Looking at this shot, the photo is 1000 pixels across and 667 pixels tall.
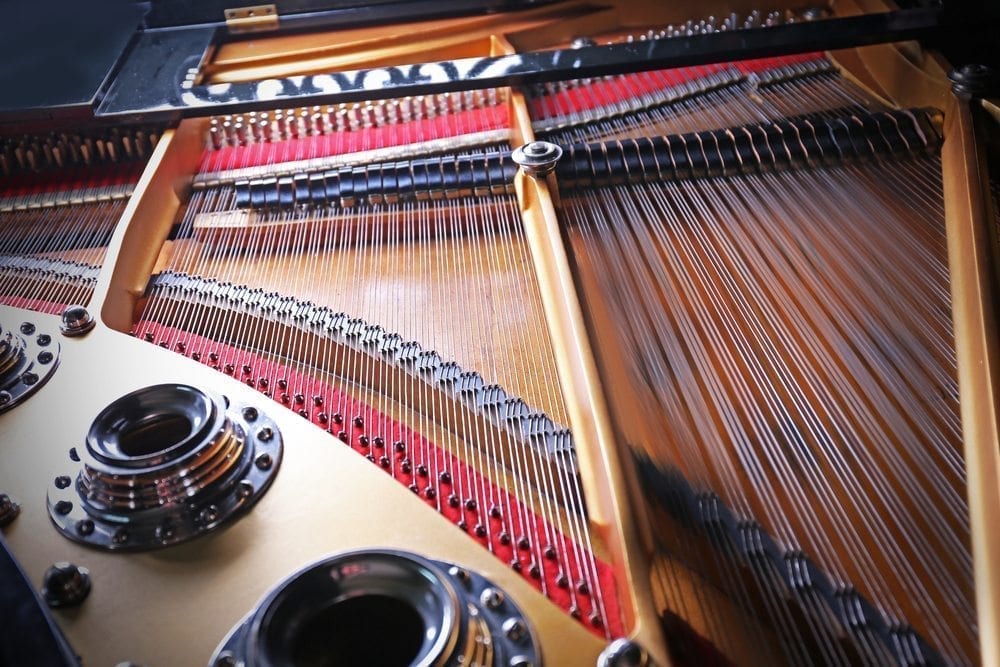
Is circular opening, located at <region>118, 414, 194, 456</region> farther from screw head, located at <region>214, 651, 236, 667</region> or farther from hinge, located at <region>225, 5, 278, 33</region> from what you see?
hinge, located at <region>225, 5, 278, 33</region>

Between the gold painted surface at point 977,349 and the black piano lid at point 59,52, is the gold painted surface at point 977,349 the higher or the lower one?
the lower one

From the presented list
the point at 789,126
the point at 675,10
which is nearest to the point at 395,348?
the point at 789,126

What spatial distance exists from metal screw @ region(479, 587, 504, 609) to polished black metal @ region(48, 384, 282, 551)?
0.54 meters

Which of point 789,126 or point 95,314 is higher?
point 789,126

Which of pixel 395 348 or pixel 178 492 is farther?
pixel 395 348

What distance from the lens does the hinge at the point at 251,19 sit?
12.1 ft

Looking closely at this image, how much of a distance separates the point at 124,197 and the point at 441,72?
1.21m

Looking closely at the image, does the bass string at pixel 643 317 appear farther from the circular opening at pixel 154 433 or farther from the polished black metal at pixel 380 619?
the circular opening at pixel 154 433

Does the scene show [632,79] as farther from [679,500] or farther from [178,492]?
[178,492]

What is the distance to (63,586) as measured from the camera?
161 cm

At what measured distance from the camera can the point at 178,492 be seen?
1.76m

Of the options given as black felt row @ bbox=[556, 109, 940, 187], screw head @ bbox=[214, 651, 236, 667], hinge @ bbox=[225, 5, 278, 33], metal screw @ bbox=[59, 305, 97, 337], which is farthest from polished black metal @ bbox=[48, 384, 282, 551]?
hinge @ bbox=[225, 5, 278, 33]

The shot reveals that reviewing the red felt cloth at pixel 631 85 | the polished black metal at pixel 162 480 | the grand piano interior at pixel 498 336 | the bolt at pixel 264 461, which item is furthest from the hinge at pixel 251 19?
the bolt at pixel 264 461

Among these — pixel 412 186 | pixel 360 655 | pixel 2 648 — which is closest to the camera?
pixel 2 648
